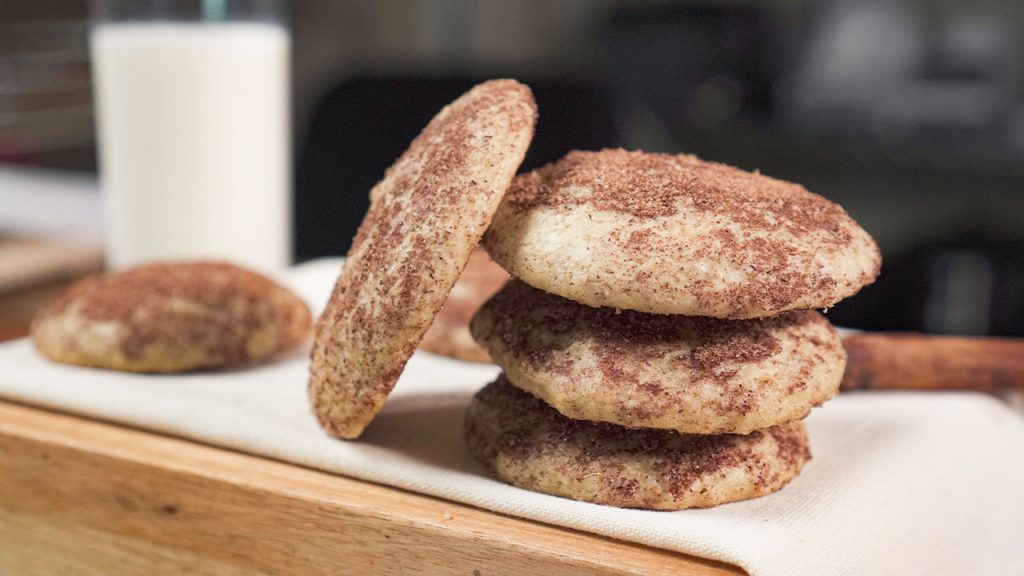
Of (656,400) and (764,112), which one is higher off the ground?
(656,400)

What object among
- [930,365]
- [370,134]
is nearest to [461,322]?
[930,365]

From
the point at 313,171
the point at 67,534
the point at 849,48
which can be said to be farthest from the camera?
the point at 849,48

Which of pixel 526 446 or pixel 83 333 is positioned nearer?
pixel 526 446

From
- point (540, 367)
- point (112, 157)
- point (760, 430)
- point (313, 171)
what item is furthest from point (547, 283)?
point (313, 171)

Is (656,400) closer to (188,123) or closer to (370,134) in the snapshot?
(188,123)

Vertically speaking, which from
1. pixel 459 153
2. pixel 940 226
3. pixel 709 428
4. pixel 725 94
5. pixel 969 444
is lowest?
pixel 940 226

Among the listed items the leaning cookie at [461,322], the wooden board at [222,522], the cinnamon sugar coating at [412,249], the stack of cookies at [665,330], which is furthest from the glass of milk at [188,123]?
the stack of cookies at [665,330]

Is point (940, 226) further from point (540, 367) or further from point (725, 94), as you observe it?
point (540, 367)
